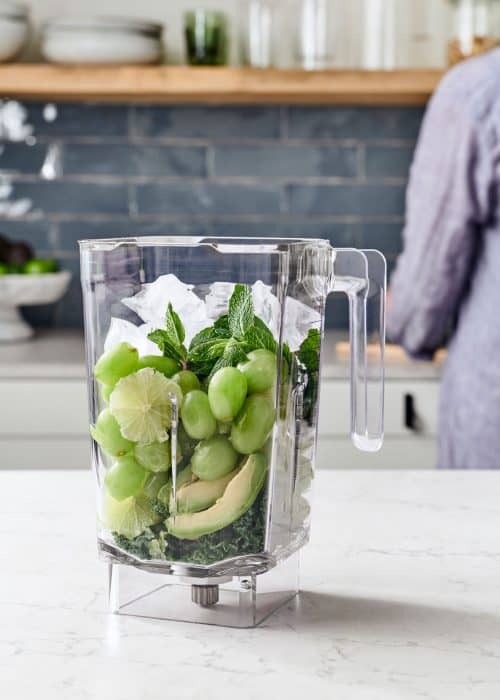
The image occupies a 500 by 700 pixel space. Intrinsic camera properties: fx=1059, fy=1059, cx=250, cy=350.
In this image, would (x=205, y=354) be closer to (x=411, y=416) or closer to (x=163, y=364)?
(x=163, y=364)

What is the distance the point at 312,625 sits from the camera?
649mm

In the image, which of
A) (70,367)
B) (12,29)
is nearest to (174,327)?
(70,367)

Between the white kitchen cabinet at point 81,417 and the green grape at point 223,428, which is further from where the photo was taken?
the white kitchen cabinet at point 81,417

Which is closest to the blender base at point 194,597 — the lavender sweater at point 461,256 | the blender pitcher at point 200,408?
the blender pitcher at point 200,408

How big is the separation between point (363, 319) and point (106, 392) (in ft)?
0.63

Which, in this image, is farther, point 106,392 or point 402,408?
point 402,408

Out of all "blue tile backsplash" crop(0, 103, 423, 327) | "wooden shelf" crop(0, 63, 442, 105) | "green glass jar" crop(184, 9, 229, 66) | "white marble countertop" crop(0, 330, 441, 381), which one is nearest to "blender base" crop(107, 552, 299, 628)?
"white marble countertop" crop(0, 330, 441, 381)

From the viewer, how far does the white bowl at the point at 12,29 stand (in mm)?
2410

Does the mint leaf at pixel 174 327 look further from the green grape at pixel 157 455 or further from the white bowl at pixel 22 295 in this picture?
the white bowl at pixel 22 295

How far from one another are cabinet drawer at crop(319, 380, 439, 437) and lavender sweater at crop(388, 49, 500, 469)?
0.27 metres

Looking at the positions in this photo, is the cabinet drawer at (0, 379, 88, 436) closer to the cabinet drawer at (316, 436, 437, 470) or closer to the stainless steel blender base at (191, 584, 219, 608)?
the cabinet drawer at (316, 436, 437, 470)

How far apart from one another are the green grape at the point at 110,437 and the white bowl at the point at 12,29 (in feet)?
6.49

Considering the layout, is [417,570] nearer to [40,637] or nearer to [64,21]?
[40,637]

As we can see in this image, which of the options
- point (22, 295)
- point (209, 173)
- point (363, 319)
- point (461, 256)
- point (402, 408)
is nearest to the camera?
point (363, 319)
